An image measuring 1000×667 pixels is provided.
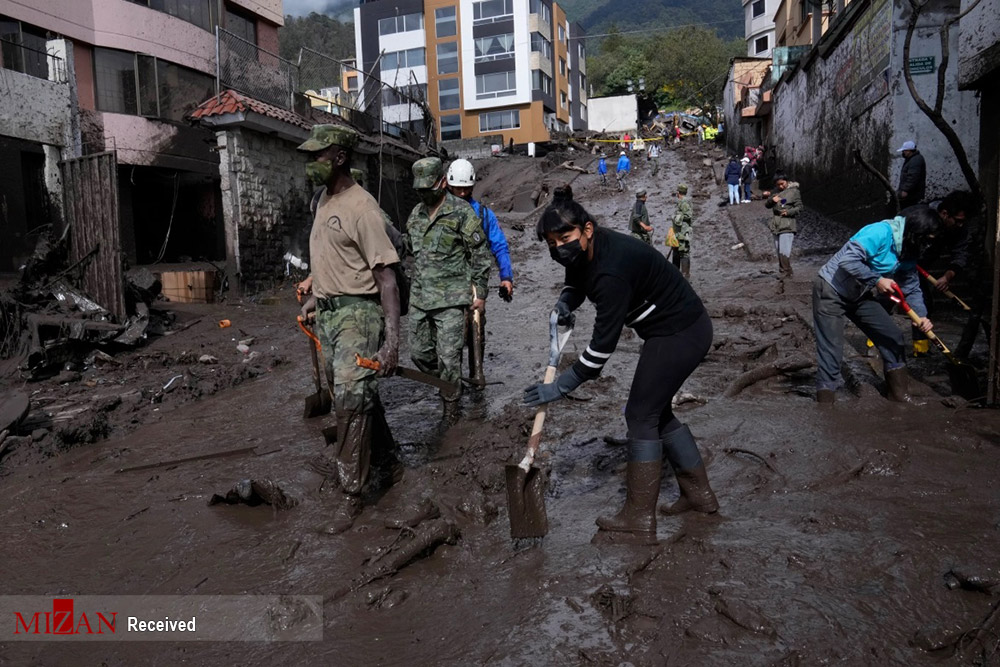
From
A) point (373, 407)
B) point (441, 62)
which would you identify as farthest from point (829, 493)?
point (441, 62)

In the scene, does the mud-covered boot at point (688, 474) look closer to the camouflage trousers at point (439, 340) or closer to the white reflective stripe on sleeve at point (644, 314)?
the white reflective stripe on sleeve at point (644, 314)

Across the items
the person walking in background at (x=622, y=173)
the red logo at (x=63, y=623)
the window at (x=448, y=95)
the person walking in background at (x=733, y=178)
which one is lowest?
the red logo at (x=63, y=623)

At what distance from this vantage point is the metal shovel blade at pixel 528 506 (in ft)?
11.5

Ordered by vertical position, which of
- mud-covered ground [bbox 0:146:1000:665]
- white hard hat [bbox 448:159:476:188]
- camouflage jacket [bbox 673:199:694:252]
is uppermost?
white hard hat [bbox 448:159:476:188]

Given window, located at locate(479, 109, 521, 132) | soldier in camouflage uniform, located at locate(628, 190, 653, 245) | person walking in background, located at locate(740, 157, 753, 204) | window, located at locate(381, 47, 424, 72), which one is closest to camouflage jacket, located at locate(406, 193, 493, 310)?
soldier in camouflage uniform, located at locate(628, 190, 653, 245)

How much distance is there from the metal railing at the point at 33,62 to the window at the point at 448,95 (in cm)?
3289

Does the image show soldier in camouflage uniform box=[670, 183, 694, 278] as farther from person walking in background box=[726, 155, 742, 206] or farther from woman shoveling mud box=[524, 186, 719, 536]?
woman shoveling mud box=[524, 186, 719, 536]

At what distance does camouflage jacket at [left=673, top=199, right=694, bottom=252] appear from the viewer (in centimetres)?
1254

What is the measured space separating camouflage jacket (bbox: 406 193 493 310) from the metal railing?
41.6 ft

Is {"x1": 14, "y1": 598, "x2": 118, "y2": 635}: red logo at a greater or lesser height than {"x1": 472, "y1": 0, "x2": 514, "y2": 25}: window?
lesser

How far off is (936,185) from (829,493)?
8432 millimetres

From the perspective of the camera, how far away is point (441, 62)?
154 ft

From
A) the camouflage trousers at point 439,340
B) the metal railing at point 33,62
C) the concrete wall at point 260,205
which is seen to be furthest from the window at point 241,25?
the camouflage trousers at point 439,340

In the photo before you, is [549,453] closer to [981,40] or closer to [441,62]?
[981,40]
